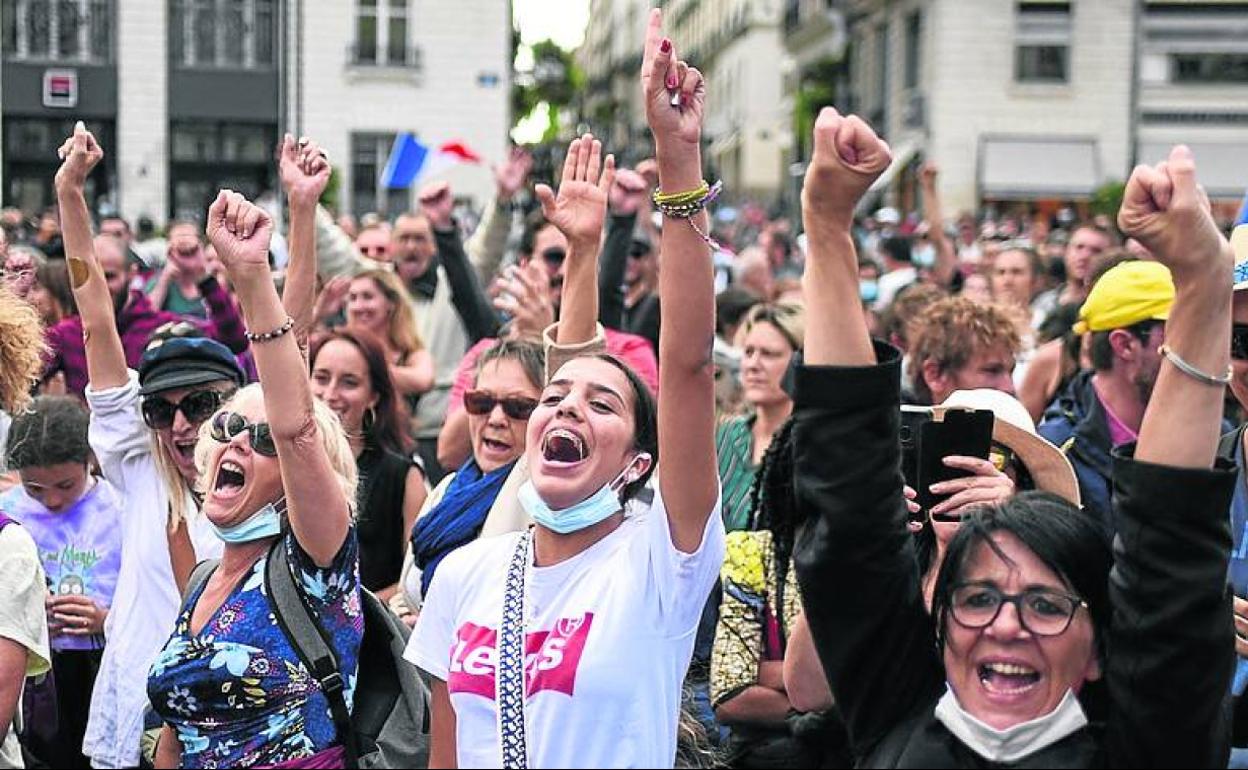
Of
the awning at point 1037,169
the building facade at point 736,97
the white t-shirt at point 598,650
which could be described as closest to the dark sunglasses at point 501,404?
the white t-shirt at point 598,650

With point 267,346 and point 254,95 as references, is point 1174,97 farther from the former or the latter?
point 267,346

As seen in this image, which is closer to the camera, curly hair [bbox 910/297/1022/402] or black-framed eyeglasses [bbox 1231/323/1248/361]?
black-framed eyeglasses [bbox 1231/323/1248/361]

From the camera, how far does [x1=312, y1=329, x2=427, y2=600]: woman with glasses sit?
549 cm

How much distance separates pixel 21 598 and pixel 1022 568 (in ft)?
7.77

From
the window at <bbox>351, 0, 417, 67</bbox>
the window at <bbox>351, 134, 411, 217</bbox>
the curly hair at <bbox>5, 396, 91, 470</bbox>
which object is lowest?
the curly hair at <bbox>5, 396, 91, 470</bbox>

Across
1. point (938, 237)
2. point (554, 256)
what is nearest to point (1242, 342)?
point (554, 256)

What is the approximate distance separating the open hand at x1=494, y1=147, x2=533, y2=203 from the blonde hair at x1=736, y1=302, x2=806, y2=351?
2.23 m

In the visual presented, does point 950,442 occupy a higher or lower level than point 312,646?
higher

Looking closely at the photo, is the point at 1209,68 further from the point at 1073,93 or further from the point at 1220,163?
the point at 1073,93

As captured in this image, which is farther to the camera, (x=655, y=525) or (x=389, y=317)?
(x=389, y=317)

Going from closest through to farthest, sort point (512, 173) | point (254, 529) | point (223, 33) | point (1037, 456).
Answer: point (1037, 456), point (254, 529), point (512, 173), point (223, 33)

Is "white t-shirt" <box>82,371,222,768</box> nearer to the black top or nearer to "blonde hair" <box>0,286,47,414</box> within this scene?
"blonde hair" <box>0,286,47,414</box>

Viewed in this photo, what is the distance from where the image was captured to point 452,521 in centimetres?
459

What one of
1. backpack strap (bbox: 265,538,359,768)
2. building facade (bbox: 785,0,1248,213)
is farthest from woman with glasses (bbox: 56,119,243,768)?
building facade (bbox: 785,0,1248,213)
